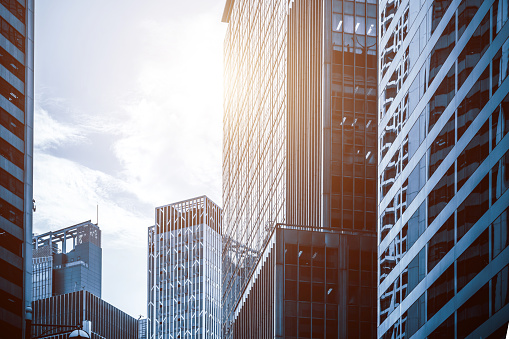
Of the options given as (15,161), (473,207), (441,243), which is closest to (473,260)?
(473,207)

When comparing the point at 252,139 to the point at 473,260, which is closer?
the point at 473,260

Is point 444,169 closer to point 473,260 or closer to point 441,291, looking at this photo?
point 441,291

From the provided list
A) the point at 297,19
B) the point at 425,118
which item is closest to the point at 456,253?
the point at 425,118

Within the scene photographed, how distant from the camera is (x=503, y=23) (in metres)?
60.0

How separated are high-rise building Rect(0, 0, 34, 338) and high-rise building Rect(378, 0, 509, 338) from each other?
4342 cm

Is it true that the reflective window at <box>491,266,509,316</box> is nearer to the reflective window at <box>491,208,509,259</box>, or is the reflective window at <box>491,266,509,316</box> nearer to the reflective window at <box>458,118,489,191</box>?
the reflective window at <box>491,208,509,259</box>

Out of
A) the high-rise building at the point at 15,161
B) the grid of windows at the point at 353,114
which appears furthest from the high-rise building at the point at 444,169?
A: the high-rise building at the point at 15,161

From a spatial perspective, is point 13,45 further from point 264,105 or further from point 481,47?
point 481,47

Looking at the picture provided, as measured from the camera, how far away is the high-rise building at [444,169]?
59.7 metres

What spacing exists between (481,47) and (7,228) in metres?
61.7

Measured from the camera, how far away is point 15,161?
364 feet

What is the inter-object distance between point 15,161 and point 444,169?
5730cm

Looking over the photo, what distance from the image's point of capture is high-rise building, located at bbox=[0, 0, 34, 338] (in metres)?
108

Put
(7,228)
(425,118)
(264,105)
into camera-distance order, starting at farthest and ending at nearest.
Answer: (264,105) < (7,228) < (425,118)
